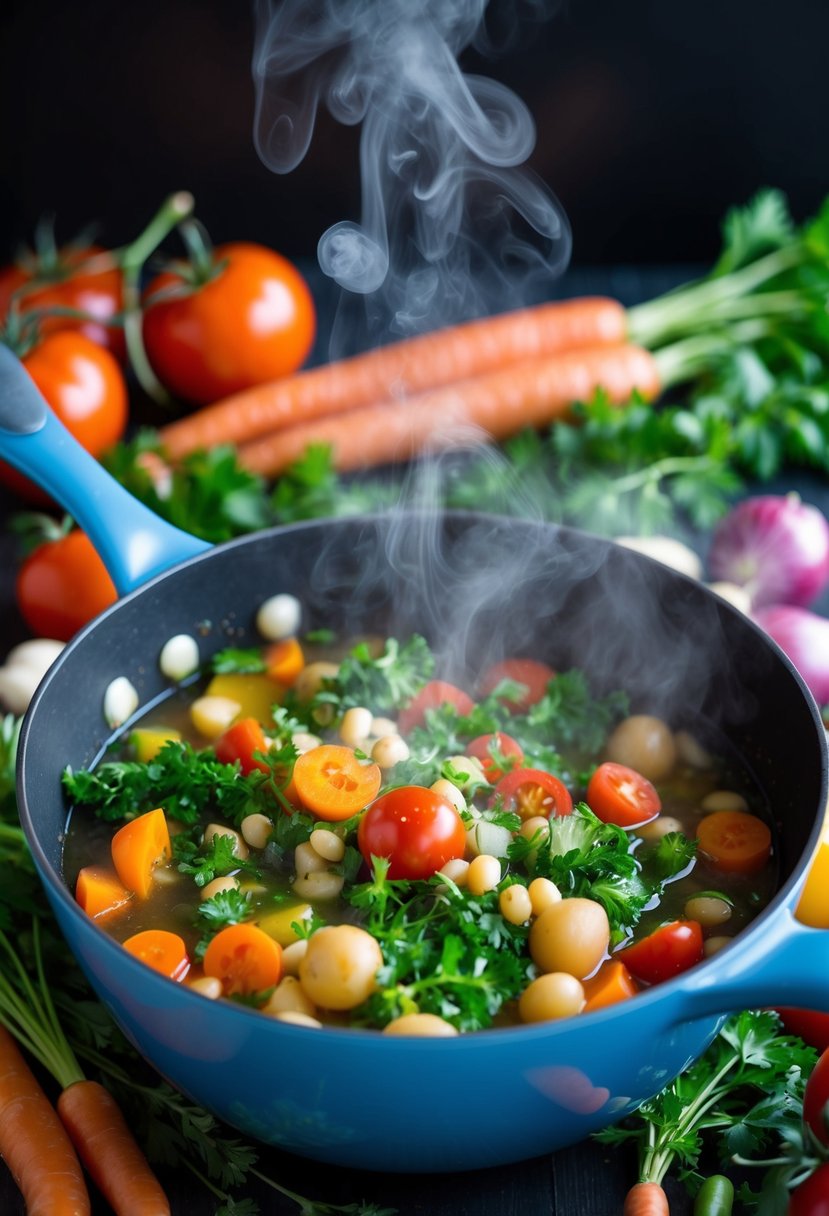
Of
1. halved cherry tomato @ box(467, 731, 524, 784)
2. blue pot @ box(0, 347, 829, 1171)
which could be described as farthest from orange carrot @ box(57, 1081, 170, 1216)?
halved cherry tomato @ box(467, 731, 524, 784)

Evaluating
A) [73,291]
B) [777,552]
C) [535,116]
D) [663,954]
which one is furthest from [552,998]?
[535,116]

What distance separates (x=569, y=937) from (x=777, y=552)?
1.39 m

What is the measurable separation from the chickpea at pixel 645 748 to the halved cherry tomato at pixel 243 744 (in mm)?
584

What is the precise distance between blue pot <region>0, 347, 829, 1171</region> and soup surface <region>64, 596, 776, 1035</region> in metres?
0.08

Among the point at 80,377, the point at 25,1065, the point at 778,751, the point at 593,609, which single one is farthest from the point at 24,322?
the point at 778,751

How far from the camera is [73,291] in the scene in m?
3.49

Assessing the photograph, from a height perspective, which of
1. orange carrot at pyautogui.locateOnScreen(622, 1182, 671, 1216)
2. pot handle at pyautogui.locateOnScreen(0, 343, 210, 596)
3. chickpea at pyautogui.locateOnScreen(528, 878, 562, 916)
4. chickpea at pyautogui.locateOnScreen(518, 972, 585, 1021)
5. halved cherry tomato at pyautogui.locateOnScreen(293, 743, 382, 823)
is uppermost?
pot handle at pyautogui.locateOnScreen(0, 343, 210, 596)

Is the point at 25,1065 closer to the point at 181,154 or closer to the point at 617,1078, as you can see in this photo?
the point at 617,1078

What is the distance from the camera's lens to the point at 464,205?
3623 millimetres

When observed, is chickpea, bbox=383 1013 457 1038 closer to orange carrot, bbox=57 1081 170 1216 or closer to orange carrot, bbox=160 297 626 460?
orange carrot, bbox=57 1081 170 1216

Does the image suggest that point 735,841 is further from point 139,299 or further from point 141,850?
point 139,299

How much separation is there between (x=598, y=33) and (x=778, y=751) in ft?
7.73

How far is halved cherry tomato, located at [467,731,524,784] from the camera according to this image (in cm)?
208

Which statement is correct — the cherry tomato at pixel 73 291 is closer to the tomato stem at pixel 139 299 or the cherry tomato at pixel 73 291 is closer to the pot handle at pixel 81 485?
the tomato stem at pixel 139 299
